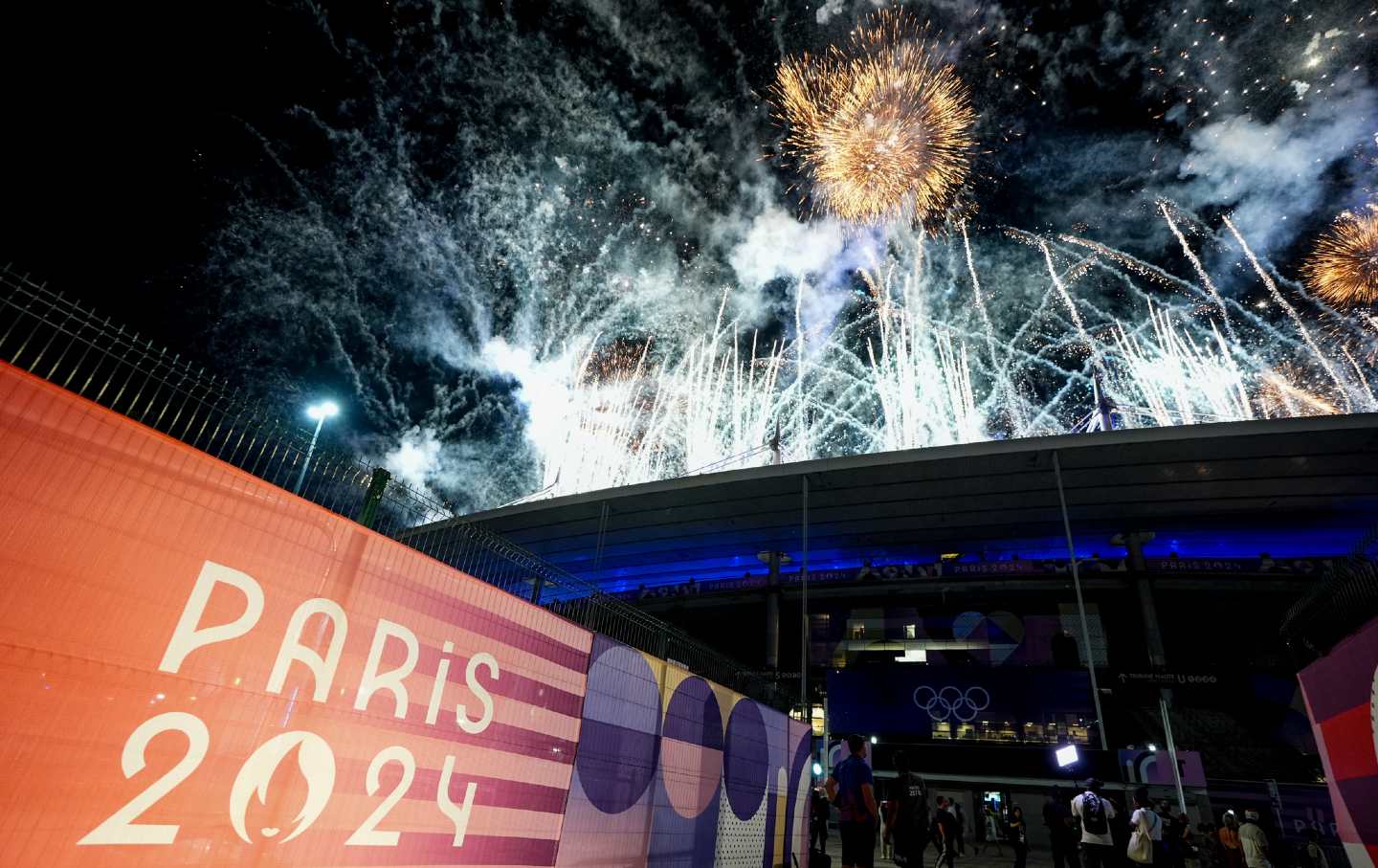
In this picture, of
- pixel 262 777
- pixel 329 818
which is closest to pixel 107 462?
pixel 262 777

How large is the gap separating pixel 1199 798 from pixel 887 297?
65.8 ft

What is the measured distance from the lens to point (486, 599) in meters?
5.63

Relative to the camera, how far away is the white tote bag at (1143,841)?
355 inches

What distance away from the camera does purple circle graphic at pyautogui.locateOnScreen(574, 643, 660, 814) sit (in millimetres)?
6551

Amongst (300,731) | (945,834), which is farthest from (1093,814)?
(300,731)

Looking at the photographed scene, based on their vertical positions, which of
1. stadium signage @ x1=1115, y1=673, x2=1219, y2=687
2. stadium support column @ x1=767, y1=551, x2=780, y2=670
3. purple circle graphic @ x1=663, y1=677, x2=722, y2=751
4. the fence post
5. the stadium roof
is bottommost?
purple circle graphic @ x1=663, y1=677, x2=722, y2=751

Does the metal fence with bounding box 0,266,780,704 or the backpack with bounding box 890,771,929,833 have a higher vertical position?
the metal fence with bounding box 0,266,780,704

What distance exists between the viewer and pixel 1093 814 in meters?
9.20

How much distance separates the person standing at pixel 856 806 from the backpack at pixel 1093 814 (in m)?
4.26

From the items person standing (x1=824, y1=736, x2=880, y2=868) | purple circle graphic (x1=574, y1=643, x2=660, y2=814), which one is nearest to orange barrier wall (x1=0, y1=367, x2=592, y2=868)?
purple circle graphic (x1=574, y1=643, x2=660, y2=814)

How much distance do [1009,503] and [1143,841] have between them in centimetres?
1578

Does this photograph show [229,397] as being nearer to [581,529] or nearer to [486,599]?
[486,599]

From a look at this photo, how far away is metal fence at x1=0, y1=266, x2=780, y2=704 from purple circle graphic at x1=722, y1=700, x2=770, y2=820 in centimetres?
476

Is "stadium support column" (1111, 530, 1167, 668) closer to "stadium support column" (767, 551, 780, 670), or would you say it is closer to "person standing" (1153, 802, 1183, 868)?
"person standing" (1153, 802, 1183, 868)
